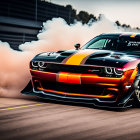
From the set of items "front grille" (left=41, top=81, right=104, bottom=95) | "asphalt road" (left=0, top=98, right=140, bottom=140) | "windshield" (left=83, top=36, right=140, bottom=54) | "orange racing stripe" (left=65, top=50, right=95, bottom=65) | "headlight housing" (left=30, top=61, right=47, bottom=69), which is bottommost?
"asphalt road" (left=0, top=98, right=140, bottom=140)

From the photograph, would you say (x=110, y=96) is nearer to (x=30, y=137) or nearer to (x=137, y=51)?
(x=137, y=51)

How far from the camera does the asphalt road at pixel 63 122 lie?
4.62m

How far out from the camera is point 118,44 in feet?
25.6

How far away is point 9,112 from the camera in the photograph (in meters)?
6.04

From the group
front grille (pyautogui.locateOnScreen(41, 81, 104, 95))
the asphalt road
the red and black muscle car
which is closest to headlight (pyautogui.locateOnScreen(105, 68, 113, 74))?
the red and black muscle car

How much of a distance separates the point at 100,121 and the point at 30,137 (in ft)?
4.50

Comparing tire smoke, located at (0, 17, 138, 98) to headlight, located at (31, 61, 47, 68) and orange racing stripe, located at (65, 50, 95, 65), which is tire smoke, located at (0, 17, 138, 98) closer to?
headlight, located at (31, 61, 47, 68)

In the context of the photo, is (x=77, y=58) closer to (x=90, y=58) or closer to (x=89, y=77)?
(x=90, y=58)

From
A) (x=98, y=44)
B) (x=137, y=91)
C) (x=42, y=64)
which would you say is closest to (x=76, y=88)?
(x=42, y=64)

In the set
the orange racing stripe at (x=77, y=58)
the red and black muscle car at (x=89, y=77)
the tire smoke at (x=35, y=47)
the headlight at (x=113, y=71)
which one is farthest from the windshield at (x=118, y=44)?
the tire smoke at (x=35, y=47)

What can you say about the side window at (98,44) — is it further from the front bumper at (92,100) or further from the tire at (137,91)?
the front bumper at (92,100)

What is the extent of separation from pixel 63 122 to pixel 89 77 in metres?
1.20

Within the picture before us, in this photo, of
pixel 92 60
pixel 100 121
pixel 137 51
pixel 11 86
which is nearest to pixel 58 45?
pixel 11 86

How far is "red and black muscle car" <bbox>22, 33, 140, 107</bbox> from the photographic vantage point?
6.33 m
